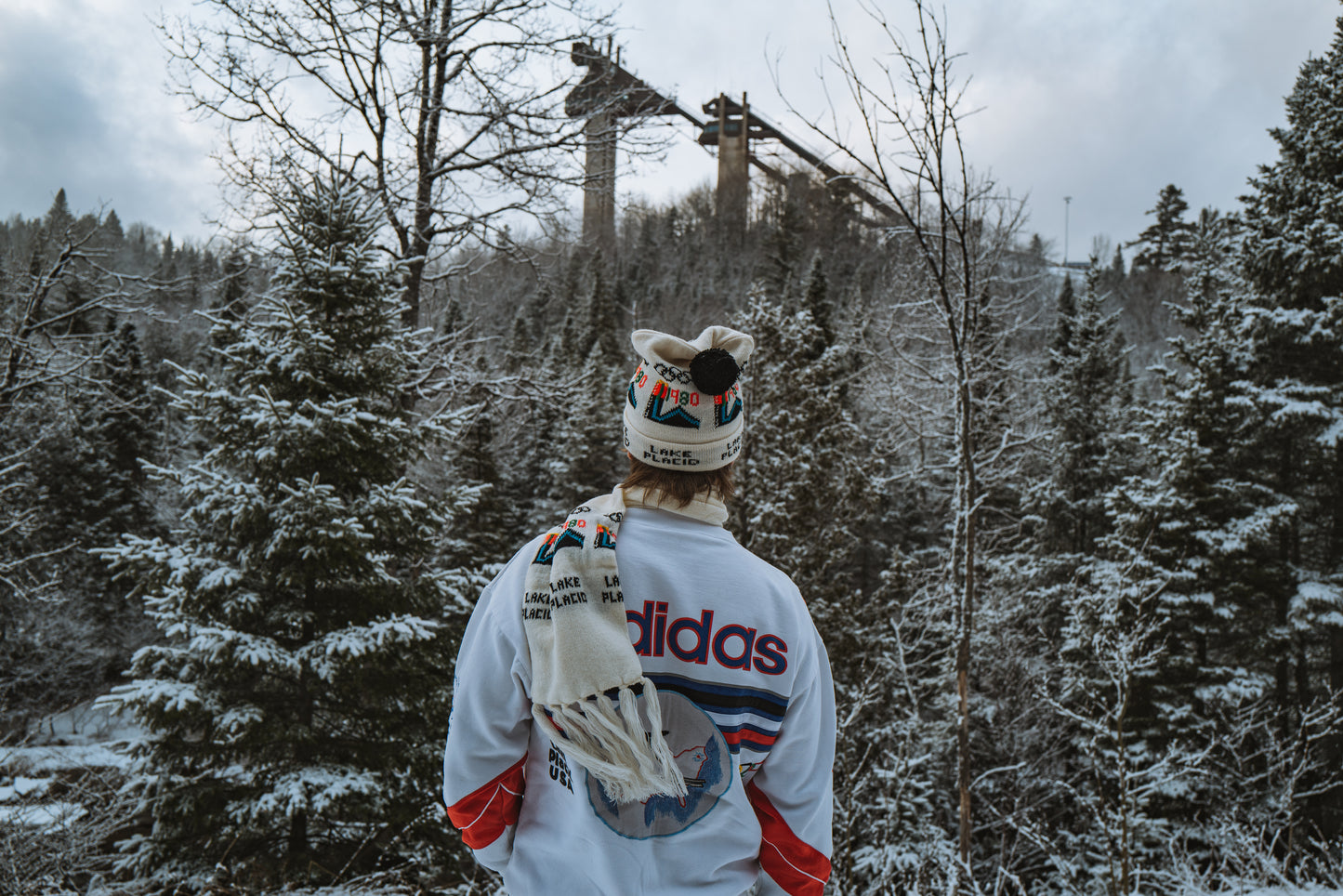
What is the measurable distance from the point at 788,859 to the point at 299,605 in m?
5.80

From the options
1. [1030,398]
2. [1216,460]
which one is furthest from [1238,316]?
[1030,398]

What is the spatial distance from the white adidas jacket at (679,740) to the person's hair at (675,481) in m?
0.05

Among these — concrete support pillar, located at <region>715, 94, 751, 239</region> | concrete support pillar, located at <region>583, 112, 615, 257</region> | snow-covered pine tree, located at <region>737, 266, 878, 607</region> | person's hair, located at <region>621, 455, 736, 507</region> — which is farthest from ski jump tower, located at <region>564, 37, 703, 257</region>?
concrete support pillar, located at <region>715, 94, 751, 239</region>

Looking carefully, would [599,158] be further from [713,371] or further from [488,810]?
[488,810]

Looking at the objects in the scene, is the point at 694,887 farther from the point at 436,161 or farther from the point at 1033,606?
the point at 1033,606

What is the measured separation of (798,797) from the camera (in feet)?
5.19

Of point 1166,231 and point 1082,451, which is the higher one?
point 1166,231

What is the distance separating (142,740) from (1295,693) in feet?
60.8

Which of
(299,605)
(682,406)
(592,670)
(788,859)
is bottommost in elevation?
(299,605)

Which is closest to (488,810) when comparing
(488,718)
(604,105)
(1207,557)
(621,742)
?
(488,718)

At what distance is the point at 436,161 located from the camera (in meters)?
8.95

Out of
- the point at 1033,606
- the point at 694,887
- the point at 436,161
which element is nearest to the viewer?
the point at 694,887

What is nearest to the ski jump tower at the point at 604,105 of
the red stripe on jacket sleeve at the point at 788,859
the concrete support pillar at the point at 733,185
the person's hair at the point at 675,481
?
the person's hair at the point at 675,481

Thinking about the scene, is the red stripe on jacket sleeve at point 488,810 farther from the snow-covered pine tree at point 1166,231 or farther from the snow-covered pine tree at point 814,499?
the snow-covered pine tree at point 1166,231
